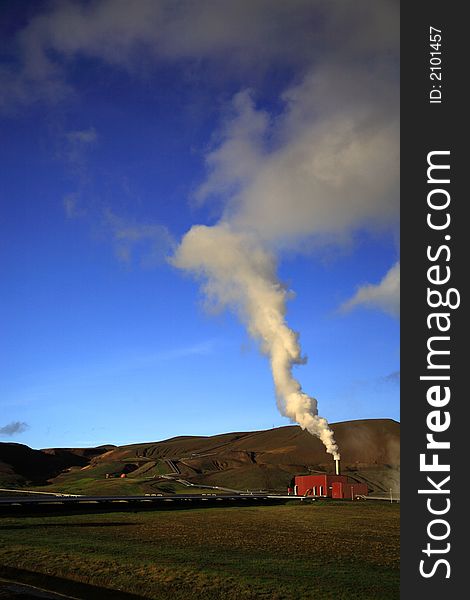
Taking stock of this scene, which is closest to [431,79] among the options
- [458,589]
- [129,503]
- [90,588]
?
[458,589]

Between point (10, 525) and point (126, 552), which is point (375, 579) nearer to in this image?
point (126, 552)

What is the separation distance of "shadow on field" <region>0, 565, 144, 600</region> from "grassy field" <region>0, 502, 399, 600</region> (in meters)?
0.48

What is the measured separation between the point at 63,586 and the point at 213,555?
8.23m

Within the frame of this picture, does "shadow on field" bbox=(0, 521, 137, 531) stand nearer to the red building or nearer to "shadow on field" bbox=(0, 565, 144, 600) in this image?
"shadow on field" bbox=(0, 565, 144, 600)

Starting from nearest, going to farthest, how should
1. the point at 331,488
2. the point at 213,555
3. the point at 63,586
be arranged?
the point at 63,586
the point at 213,555
the point at 331,488

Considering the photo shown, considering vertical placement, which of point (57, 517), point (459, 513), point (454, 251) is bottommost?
point (57, 517)

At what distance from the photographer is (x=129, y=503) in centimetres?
6975

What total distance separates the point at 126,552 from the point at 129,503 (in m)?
39.0

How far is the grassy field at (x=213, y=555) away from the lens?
23969mm

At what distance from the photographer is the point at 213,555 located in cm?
3158

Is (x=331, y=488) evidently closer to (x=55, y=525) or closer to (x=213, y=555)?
(x=55, y=525)

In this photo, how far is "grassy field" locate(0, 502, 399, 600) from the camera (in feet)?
78.6

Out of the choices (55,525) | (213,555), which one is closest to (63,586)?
(213,555)

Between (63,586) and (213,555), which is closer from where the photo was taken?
(63,586)
